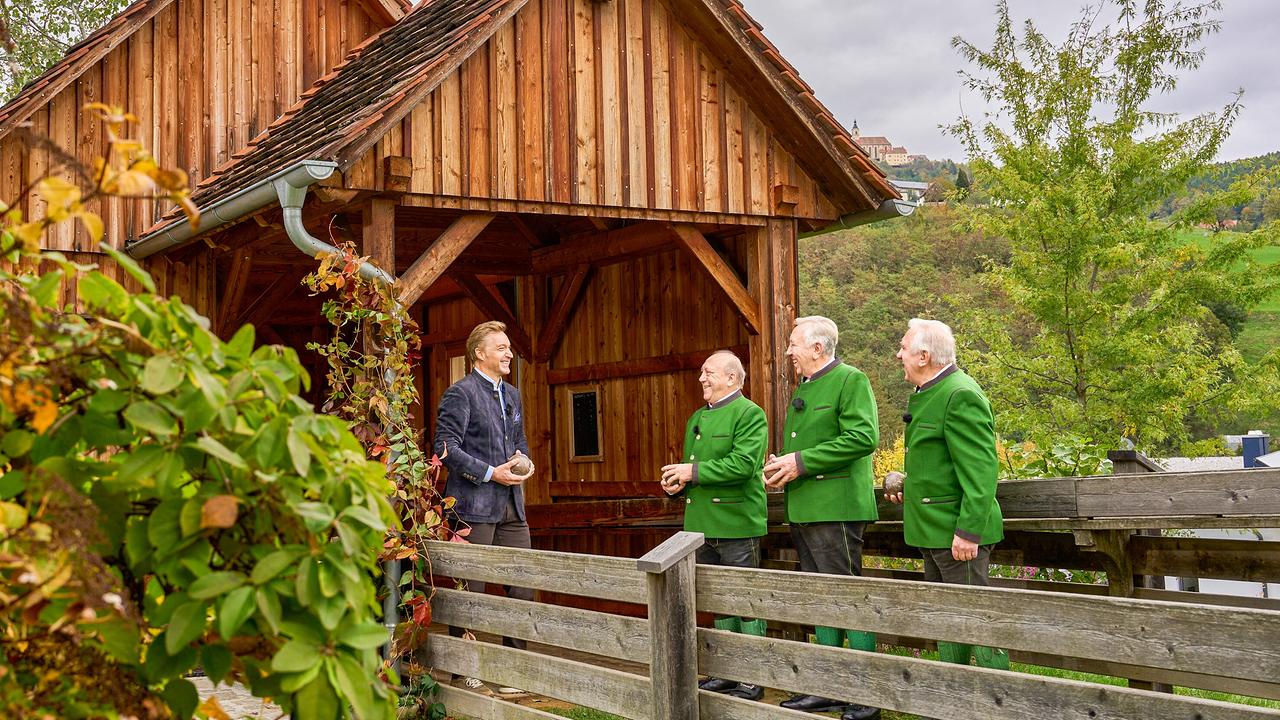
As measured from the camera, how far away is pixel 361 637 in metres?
1.97

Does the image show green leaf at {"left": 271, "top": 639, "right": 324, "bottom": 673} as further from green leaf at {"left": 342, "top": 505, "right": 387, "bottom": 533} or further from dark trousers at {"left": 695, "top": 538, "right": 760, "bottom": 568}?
dark trousers at {"left": 695, "top": 538, "right": 760, "bottom": 568}

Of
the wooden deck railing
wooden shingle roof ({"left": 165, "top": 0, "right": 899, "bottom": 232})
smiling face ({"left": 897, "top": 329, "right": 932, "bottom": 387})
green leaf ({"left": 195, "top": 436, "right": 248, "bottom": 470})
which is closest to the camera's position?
green leaf ({"left": 195, "top": 436, "right": 248, "bottom": 470})

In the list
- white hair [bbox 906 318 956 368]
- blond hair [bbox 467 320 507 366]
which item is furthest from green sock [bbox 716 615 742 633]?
blond hair [bbox 467 320 507 366]

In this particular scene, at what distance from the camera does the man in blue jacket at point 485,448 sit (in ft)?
22.8

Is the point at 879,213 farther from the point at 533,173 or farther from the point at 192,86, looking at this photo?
the point at 192,86

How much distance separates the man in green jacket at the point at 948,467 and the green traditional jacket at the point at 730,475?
0.85 m

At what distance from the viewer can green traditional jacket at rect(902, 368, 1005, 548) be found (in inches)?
212

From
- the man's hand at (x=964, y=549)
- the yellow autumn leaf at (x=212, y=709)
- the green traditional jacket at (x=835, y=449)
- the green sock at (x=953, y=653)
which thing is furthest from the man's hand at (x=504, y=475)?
the yellow autumn leaf at (x=212, y=709)

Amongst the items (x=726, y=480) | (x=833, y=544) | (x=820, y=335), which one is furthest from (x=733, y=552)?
(x=820, y=335)

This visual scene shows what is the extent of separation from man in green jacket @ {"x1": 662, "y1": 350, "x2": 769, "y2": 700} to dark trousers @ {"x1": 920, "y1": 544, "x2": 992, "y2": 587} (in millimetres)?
997

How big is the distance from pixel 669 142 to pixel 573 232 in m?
2.28

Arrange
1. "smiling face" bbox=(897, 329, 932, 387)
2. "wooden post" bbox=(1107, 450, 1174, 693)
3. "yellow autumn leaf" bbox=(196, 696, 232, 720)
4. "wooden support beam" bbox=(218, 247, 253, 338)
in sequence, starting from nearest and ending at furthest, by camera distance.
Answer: "yellow autumn leaf" bbox=(196, 696, 232, 720) → "smiling face" bbox=(897, 329, 932, 387) → "wooden post" bbox=(1107, 450, 1174, 693) → "wooden support beam" bbox=(218, 247, 253, 338)

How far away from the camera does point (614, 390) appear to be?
10289 millimetres

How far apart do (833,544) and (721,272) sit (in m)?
2.95
